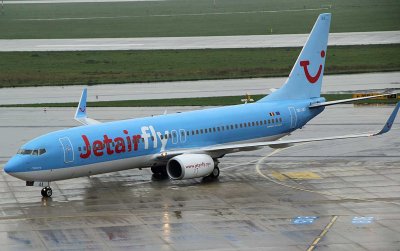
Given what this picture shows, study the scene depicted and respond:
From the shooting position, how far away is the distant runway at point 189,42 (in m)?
130

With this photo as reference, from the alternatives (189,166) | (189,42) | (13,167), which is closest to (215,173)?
(189,166)

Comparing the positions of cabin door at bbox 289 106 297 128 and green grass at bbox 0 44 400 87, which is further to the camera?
green grass at bbox 0 44 400 87

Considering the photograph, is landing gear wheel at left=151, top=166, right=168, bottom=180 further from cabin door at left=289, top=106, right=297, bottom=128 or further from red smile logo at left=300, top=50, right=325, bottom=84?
red smile logo at left=300, top=50, right=325, bottom=84

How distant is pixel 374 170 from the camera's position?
186 ft

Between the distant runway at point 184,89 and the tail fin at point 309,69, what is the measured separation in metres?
26.4

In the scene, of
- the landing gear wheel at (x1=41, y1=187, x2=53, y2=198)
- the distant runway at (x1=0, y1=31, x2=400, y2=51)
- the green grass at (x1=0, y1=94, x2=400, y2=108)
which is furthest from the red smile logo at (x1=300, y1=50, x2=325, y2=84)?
the distant runway at (x1=0, y1=31, x2=400, y2=51)

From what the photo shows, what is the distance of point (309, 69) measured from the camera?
205 ft

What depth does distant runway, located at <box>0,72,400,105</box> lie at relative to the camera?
293ft

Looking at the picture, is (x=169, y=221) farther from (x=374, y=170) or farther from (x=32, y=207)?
(x=374, y=170)

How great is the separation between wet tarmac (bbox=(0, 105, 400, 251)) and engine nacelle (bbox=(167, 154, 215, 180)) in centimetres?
83

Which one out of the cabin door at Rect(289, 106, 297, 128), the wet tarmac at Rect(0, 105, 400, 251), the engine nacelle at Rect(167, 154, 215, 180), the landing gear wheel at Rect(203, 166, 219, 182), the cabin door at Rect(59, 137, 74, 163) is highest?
the cabin door at Rect(289, 106, 297, 128)

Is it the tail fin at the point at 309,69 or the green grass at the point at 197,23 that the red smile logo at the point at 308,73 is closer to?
the tail fin at the point at 309,69

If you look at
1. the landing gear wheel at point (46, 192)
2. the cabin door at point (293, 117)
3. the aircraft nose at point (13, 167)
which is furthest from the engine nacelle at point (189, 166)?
the cabin door at point (293, 117)

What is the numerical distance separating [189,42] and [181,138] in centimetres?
8157
